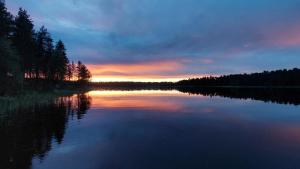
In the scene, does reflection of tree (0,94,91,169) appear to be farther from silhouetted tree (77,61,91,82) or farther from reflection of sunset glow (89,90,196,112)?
silhouetted tree (77,61,91,82)

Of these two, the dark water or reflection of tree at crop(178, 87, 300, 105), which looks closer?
the dark water

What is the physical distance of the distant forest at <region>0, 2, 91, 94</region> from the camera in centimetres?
4475

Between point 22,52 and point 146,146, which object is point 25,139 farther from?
point 22,52

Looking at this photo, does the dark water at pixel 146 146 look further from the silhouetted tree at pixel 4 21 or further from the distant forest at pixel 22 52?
the silhouetted tree at pixel 4 21

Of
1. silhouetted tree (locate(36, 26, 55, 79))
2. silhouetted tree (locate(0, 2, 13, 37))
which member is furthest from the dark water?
silhouetted tree (locate(36, 26, 55, 79))

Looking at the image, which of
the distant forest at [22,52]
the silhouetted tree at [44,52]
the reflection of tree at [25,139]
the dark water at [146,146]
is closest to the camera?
the dark water at [146,146]

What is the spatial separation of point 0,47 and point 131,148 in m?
33.3

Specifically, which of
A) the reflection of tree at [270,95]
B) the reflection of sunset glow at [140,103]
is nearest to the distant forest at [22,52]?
the reflection of sunset glow at [140,103]

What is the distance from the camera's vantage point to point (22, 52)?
212 ft

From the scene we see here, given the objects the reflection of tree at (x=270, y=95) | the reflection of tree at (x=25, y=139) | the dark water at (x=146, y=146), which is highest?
the reflection of tree at (x=270, y=95)

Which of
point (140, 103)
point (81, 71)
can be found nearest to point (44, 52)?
point (140, 103)

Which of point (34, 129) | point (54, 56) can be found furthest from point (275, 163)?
point (54, 56)

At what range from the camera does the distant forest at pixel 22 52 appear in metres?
44.8

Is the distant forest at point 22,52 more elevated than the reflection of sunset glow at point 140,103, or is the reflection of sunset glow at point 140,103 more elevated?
the distant forest at point 22,52
